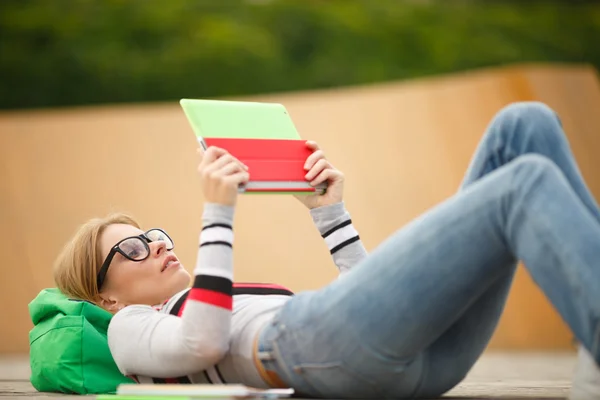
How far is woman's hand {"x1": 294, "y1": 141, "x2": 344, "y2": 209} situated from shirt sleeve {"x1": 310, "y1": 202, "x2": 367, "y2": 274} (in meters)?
0.02

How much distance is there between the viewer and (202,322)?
2025 millimetres

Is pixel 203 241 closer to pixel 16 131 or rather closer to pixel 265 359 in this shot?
pixel 265 359

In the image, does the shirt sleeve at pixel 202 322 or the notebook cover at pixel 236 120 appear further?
the notebook cover at pixel 236 120

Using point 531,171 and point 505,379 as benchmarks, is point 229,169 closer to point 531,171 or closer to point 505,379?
point 531,171

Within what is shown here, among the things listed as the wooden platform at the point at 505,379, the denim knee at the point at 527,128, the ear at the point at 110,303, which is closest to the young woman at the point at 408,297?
the denim knee at the point at 527,128

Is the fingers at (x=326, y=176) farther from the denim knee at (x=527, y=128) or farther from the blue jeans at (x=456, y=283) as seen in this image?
the denim knee at (x=527, y=128)

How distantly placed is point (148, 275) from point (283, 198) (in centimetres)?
551

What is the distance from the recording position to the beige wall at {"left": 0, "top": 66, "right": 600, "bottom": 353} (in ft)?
24.8

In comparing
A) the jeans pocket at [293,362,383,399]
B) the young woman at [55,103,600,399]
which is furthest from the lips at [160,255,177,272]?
the jeans pocket at [293,362,383,399]

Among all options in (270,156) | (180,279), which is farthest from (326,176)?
(180,279)

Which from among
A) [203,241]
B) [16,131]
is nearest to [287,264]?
[16,131]

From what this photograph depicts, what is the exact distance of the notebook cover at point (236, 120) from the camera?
221cm

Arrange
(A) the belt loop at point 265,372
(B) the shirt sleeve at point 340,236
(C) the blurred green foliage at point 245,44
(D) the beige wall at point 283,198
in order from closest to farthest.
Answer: (A) the belt loop at point 265,372 < (B) the shirt sleeve at point 340,236 < (D) the beige wall at point 283,198 < (C) the blurred green foliage at point 245,44

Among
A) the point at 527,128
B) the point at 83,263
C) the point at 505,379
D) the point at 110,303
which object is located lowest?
the point at 505,379
